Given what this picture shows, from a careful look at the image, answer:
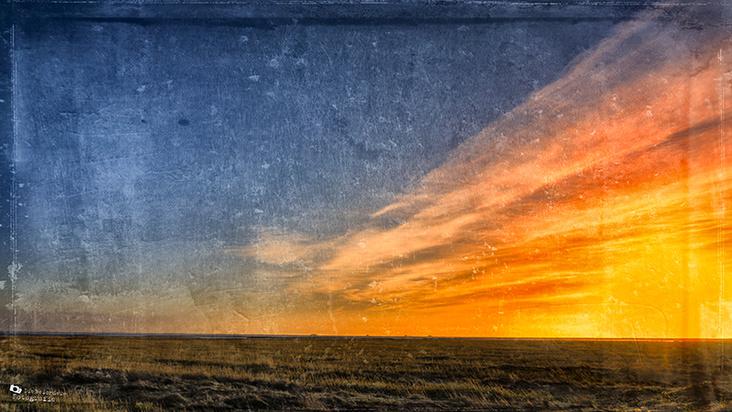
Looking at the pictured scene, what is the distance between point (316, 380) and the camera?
4.52 metres

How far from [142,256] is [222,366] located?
2.02m

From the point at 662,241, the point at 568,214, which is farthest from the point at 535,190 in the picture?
the point at 662,241

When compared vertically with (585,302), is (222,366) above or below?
below

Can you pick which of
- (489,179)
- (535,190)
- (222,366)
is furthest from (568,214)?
(222,366)

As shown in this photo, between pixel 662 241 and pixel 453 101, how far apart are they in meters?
1.99

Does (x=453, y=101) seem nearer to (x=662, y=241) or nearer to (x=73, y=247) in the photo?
(x=662, y=241)

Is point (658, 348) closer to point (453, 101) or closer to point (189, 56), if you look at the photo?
point (453, 101)

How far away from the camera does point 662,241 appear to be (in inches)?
169

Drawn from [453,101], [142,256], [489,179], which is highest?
[453,101]

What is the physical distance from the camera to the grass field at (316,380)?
424cm

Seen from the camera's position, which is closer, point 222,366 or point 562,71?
point 562,71

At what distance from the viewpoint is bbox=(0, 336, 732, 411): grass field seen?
424 centimetres

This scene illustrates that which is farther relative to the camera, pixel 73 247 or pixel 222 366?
pixel 222 366

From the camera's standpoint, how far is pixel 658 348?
436 cm
